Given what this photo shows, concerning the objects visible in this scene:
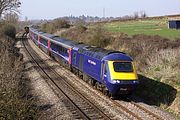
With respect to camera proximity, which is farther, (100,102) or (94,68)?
(94,68)

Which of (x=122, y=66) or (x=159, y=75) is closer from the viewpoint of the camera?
(x=122, y=66)

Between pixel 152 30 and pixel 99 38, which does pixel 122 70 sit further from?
pixel 152 30

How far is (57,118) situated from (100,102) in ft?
12.2

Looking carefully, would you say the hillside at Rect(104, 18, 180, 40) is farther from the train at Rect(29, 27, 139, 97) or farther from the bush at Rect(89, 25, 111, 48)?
the train at Rect(29, 27, 139, 97)

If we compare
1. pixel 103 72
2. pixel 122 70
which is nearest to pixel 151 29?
pixel 103 72

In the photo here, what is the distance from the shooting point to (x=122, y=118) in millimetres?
16188

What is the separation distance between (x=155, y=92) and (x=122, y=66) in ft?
9.31

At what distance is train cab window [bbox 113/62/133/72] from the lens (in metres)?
19.4

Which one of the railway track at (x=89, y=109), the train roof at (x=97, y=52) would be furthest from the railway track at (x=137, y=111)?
the train roof at (x=97, y=52)

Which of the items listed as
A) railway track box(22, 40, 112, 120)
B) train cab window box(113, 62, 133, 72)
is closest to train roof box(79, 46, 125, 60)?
train cab window box(113, 62, 133, 72)

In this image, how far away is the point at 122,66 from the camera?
64.3ft

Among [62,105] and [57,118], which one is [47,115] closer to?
[57,118]

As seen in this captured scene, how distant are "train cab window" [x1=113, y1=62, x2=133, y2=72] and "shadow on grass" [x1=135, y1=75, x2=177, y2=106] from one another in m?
2.21

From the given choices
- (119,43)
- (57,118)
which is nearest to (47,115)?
(57,118)
